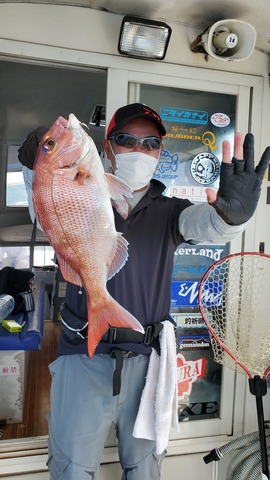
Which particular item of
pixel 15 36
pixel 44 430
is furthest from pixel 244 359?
pixel 15 36

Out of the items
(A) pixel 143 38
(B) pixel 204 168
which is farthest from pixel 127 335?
(A) pixel 143 38

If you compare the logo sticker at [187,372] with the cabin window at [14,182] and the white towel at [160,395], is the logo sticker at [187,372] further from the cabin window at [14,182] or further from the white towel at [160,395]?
the cabin window at [14,182]

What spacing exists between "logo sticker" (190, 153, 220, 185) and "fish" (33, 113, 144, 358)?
165cm

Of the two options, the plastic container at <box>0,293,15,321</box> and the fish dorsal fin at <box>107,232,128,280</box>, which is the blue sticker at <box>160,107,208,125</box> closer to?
the fish dorsal fin at <box>107,232,128,280</box>

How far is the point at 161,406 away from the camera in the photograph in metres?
1.95

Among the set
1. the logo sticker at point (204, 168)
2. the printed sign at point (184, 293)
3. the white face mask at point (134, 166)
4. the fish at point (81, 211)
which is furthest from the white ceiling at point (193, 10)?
the printed sign at point (184, 293)

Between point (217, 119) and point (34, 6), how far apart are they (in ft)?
4.69

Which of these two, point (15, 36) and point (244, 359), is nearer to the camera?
point (244, 359)

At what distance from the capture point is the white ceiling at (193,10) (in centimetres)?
243

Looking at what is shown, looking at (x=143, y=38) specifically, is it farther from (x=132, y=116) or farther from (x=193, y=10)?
(x=132, y=116)

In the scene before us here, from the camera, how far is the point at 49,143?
4.00ft

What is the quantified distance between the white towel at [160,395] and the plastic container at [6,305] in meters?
1.47

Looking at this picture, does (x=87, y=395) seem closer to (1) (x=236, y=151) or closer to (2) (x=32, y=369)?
(1) (x=236, y=151)

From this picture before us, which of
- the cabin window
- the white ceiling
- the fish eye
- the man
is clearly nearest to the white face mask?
the man
